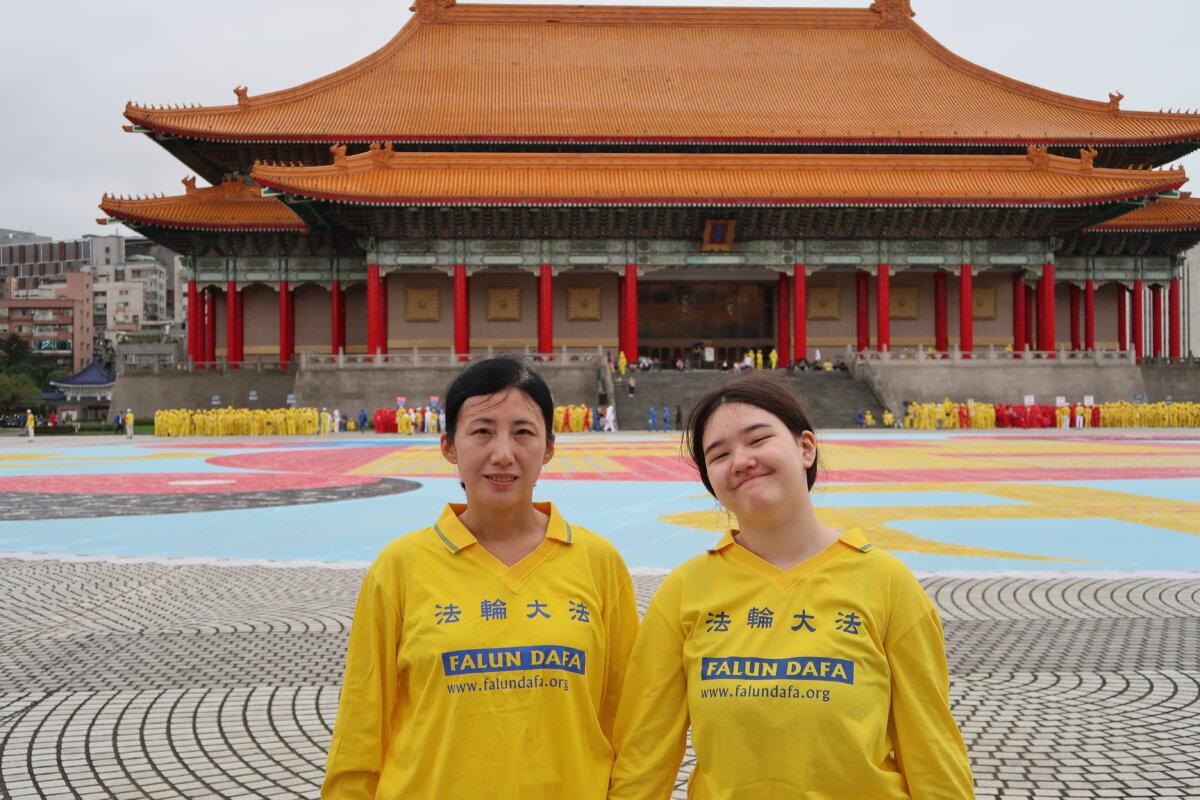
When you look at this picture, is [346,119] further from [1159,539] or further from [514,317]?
[1159,539]

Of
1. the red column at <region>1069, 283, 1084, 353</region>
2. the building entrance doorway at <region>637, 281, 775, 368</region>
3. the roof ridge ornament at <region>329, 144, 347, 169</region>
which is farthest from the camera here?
the building entrance doorway at <region>637, 281, 775, 368</region>

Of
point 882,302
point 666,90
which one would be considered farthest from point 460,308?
point 882,302

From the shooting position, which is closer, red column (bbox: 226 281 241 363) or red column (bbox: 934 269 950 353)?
red column (bbox: 226 281 241 363)

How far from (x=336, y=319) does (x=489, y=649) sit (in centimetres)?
4074

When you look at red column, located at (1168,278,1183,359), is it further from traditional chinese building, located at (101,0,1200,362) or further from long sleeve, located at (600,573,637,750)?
long sleeve, located at (600,573,637,750)

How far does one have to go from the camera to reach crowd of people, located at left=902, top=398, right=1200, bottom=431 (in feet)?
109

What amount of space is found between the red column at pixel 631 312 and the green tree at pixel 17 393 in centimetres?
3977

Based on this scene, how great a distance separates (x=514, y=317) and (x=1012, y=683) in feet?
126

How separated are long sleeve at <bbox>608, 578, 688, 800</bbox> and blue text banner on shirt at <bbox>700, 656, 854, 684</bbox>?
142mm

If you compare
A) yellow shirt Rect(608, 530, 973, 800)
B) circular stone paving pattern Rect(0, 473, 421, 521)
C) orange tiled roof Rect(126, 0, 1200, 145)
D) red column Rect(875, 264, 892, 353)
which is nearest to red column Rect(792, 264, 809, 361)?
red column Rect(875, 264, 892, 353)

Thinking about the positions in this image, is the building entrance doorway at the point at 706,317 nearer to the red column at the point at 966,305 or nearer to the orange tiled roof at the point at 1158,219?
the red column at the point at 966,305

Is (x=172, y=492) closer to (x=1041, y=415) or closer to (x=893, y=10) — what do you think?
(x=1041, y=415)

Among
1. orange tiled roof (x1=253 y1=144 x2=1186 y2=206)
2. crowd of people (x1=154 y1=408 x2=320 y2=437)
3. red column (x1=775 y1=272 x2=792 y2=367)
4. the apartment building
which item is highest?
orange tiled roof (x1=253 y1=144 x2=1186 y2=206)

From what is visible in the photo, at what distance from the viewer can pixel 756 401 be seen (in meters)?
2.72
